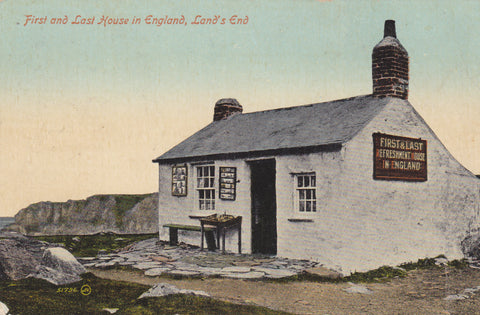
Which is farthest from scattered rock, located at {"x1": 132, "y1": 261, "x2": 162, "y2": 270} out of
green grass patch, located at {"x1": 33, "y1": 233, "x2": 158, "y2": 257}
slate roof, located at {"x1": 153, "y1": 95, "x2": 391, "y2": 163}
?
slate roof, located at {"x1": 153, "y1": 95, "x2": 391, "y2": 163}

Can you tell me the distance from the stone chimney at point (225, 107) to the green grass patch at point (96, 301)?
11029 millimetres

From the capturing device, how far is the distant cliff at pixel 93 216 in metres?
28.3

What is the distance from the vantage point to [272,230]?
1504 cm

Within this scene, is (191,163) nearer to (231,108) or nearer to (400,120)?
(231,108)

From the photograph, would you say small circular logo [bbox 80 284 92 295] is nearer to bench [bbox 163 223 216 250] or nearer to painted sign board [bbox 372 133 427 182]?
bench [bbox 163 223 216 250]

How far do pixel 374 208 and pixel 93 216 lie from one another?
23.0 metres

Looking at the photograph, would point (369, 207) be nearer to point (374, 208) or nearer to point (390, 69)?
point (374, 208)

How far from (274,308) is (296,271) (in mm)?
3535

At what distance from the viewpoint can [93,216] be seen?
104ft

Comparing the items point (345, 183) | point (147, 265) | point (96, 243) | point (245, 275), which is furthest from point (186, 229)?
point (345, 183)

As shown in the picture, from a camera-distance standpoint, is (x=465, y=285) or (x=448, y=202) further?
(x=448, y=202)

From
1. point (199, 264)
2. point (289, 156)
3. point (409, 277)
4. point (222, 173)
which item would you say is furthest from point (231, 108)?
point (409, 277)

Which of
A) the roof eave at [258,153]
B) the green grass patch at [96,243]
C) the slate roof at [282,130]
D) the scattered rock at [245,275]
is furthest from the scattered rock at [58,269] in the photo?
the slate roof at [282,130]

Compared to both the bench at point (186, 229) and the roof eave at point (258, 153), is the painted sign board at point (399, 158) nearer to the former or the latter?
the roof eave at point (258, 153)
